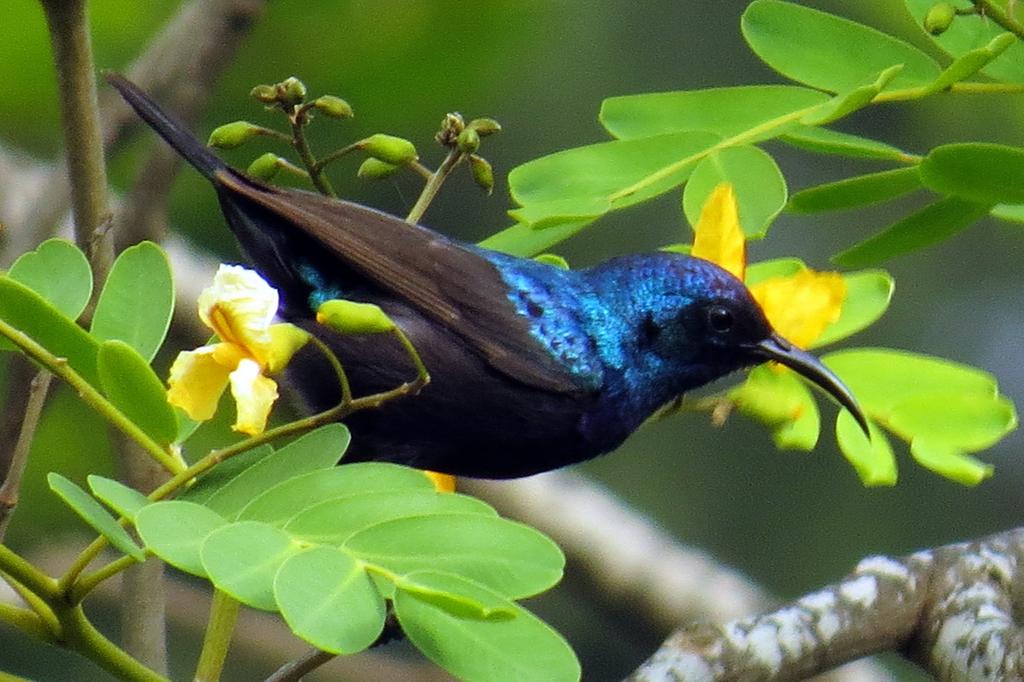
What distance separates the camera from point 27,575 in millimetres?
1354

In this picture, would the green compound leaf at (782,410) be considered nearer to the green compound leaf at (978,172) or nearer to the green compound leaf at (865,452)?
the green compound leaf at (865,452)

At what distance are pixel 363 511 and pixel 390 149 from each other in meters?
0.68

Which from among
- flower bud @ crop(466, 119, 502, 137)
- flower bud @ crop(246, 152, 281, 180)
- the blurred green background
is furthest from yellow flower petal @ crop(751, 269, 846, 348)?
the blurred green background

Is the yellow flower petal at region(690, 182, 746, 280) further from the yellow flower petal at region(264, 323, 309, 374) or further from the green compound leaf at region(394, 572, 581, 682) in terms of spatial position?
the green compound leaf at region(394, 572, 581, 682)

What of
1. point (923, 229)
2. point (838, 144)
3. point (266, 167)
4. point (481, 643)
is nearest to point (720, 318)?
point (923, 229)

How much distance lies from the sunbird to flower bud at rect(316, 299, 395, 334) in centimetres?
86

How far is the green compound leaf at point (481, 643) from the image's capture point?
1312 mm

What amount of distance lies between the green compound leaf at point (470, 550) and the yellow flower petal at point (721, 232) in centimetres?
72

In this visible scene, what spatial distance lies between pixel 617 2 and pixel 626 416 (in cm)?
485

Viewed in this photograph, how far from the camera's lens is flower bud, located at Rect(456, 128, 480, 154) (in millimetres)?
2055

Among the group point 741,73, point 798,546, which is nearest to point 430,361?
point 798,546

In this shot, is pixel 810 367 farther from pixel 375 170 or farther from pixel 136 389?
pixel 136 389

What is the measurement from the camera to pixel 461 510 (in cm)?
142

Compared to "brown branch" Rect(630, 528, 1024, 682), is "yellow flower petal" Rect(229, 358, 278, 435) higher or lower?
higher
